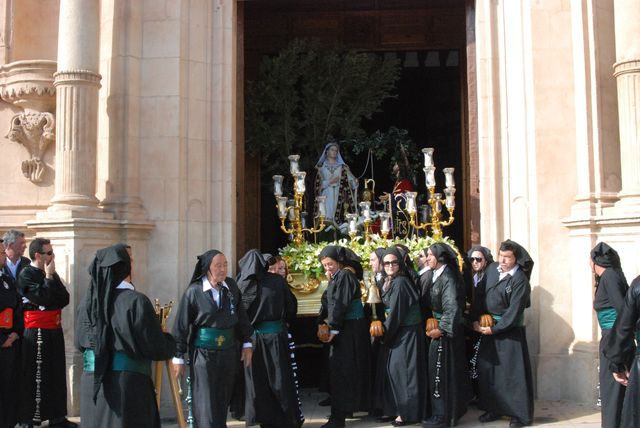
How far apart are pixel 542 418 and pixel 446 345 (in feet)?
4.24

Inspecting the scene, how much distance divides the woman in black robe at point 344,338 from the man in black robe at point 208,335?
1.57m

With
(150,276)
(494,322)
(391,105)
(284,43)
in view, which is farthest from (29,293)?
(391,105)

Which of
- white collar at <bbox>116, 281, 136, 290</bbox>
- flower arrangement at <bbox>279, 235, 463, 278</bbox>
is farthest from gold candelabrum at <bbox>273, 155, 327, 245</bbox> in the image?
white collar at <bbox>116, 281, 136, 290</bbox>

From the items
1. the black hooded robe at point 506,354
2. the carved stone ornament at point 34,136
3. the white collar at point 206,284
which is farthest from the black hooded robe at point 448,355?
the carved stone ornament at point 34,136

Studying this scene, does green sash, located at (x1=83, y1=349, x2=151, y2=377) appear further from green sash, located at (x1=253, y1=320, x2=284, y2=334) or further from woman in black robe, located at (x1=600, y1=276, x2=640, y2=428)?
woman in black robe, located at (x1=600, y1=276, x2=640, y2=428)

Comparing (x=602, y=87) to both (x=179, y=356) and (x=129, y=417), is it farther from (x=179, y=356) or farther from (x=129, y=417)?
(x=129, y=417)

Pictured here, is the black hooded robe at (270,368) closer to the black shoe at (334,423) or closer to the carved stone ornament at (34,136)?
the black shoe at (334,423)

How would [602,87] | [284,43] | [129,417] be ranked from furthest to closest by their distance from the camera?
[284,43] → [602,87] → [129,417]

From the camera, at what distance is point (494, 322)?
8.16 meters

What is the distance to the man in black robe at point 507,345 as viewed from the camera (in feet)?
26.3

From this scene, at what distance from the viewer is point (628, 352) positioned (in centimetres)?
638

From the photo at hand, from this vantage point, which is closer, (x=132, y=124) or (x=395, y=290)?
(x=395, y=290)

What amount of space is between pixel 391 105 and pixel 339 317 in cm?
946

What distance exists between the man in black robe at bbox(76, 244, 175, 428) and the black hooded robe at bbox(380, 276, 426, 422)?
2.74 meters
